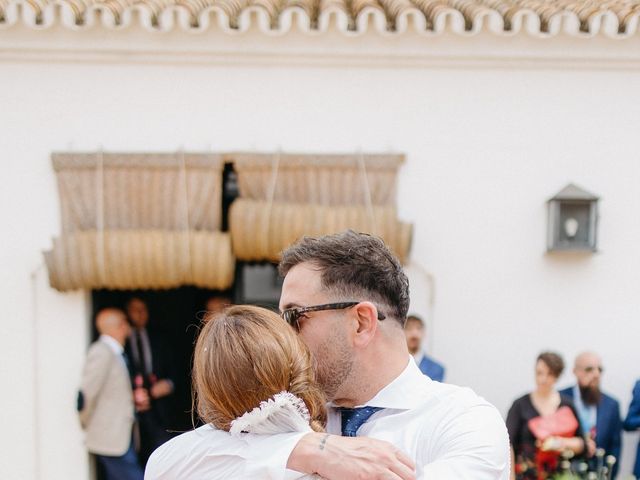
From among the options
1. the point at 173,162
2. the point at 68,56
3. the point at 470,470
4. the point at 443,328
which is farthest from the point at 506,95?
the point at 470,470

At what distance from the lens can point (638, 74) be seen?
474 cm

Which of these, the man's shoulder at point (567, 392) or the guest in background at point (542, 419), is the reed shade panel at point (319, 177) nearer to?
the guest in background at point (542, 419)

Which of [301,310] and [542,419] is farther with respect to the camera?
[542,419]

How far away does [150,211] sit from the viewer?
4562 mm

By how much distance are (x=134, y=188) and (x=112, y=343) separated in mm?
1040

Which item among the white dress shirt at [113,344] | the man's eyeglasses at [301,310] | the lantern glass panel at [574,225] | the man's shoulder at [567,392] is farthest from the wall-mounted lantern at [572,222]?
the man's eyeglasses at [301,310]

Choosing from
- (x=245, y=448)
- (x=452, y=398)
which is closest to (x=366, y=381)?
(x=452, y=398)

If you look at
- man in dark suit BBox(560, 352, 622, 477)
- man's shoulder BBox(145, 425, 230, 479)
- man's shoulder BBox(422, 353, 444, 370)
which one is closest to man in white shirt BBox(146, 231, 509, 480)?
man's shoulder BBox(145, 425, 230, 479)

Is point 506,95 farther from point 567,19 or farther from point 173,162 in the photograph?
point 173,162

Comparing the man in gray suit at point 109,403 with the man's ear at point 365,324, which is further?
the man in gray suit at point 109,403

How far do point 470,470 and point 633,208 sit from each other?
3942 millimetres

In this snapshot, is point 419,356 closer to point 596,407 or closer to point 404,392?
point 596,407

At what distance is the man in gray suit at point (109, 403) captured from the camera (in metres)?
4.54

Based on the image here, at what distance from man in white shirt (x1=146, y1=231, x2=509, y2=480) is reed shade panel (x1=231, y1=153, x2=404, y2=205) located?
114 inches
